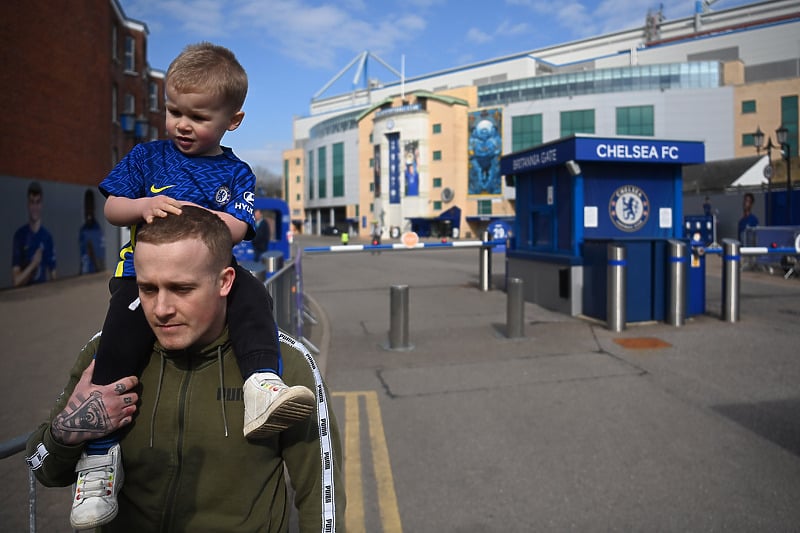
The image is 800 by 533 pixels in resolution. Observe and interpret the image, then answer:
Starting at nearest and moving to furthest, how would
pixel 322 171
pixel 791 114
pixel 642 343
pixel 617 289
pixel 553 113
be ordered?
pixel 642 343 → pixel 617 289 → pixel 791 114 → pixel 553 113 → pixel 322 171

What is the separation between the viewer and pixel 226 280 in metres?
1.80

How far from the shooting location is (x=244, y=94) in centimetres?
200

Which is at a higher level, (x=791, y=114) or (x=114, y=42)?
(x=791, y=114)

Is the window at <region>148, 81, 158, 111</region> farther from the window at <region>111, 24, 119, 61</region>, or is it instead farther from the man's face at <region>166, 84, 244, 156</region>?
the man's face at <region>166, 84, 244, 156</region>

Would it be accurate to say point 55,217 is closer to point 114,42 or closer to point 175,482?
point 114,42

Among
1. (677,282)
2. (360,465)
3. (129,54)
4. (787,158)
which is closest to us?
(360,465)

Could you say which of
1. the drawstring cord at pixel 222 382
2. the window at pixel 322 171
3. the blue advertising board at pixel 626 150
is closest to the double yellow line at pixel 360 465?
the drawstring cord at pixel 222 382

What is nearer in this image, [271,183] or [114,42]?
[114,42]

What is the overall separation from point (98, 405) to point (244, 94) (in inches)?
44.3

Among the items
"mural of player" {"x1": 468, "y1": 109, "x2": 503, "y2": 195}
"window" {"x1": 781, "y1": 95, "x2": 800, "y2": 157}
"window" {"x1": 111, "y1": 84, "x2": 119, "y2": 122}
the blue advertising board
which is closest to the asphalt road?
the blue advertising board

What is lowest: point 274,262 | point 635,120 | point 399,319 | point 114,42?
point 399,319

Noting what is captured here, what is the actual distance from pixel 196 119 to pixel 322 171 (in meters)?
88.9

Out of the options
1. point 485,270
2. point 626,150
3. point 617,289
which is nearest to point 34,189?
point 485,270

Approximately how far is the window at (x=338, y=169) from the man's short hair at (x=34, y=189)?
6663 centimetres
